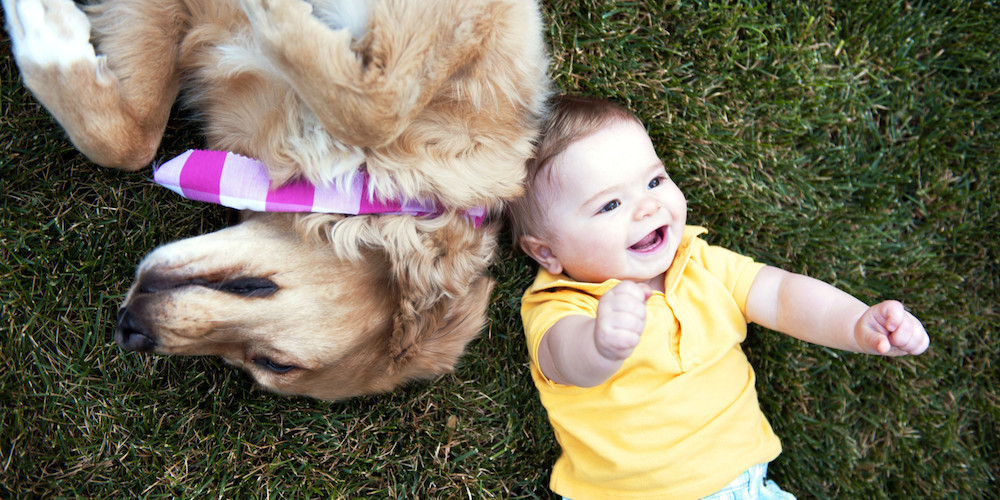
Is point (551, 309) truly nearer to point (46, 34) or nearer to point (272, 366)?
point (272, 366)

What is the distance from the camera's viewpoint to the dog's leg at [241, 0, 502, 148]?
2.07 meters

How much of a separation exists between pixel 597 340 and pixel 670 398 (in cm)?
79

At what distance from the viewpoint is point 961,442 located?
3.50 meters

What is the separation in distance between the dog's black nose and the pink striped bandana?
49cm

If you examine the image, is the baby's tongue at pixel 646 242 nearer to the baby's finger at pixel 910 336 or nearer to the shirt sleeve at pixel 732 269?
the shirt sleeve at pixel 732 269

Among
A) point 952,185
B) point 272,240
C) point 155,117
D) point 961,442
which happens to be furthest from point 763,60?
point 155,117

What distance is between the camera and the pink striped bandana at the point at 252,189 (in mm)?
2299

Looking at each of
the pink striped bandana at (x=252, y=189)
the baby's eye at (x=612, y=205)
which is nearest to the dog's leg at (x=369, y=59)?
the pink striped bandana at (x=252, y=189)

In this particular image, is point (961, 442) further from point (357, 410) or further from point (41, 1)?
point (41, 1)

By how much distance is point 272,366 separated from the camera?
7.82 feet

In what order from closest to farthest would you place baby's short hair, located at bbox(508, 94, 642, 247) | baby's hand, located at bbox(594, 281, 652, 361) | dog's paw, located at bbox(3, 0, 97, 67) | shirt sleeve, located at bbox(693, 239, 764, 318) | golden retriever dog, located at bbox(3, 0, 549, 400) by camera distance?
baby's hand, located at bbox(594, 281, 652, 361) < golden retriever dog, located at bbox(3, 0, 549, 400) < dog's paw, located at bbox(3, 0, 97, 67) < baby's short hair, located at bbox(508, 94, 642, 247) < shirt sleeve, located at bbox(693, 239, 764, 318)

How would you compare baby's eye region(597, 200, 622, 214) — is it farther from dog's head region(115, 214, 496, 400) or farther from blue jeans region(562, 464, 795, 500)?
blue jeans region(562, 464, 795, 500)

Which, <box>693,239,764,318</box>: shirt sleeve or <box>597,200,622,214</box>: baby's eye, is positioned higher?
<box>597,200,622,214</box>: baby's eye

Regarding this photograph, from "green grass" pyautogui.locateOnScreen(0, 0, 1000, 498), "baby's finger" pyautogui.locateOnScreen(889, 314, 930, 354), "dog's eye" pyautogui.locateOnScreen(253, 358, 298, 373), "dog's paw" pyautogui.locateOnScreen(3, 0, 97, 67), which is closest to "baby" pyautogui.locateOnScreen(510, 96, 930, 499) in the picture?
"baby's finger" pyautogui.locateOnScreen(889, 314, 930, 354)
